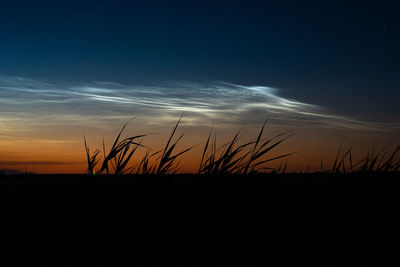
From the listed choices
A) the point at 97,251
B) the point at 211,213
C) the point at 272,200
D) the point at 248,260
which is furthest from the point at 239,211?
the point at 97,251

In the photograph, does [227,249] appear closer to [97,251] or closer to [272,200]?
[97,251]

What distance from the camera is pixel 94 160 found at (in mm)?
4863

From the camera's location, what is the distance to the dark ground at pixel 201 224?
3184mm

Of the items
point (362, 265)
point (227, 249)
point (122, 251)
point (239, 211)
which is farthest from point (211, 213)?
point (362, 265)

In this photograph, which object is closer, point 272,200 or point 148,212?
point 148,212

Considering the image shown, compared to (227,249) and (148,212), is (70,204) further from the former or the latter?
(227,249)

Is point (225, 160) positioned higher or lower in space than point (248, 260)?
higher

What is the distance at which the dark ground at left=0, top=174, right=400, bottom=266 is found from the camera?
3184mm

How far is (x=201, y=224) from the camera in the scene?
381cm

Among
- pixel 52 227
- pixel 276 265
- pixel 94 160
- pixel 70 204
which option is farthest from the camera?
pixel 94 160

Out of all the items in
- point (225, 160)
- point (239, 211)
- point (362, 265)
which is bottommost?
point (362, 265)

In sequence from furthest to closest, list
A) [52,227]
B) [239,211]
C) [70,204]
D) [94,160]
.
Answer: [94,160]
[70,204]
[239,211]
[52,227]

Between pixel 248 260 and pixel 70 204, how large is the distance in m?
2.06

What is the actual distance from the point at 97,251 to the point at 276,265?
1233 millimetres
